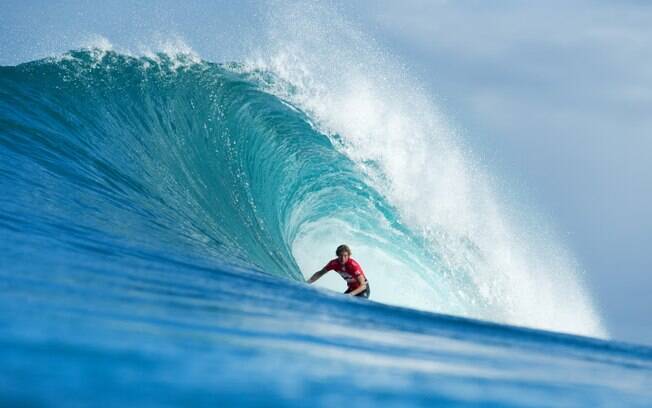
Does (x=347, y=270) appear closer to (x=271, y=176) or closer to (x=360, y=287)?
(x=360, y=287)

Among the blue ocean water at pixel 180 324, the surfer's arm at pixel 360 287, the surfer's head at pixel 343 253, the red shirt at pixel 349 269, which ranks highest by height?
the surfer's head at pixel 343 253

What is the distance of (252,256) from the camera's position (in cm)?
855

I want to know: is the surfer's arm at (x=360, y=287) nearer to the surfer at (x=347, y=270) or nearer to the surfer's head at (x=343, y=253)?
the surfer at (x=347, y=270)

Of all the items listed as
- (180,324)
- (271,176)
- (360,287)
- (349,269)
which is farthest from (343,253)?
(180,324)

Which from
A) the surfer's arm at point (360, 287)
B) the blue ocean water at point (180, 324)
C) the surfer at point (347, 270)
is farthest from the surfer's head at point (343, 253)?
the blue ocean water at point (180, 324)

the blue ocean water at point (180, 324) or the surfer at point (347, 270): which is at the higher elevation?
the surfer at point (347, 270)

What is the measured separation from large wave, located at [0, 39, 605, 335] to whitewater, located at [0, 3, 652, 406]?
0.04 metres

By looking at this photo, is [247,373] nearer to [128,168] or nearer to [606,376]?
[606,376]

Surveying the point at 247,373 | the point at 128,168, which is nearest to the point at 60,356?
the point at 247,373

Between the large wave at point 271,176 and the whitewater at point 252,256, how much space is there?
41mm

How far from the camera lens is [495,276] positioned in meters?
15.4

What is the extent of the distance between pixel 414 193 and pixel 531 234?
200 inches

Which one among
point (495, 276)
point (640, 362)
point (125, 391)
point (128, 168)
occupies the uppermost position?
point (495, 276)

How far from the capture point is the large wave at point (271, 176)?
7.28 meters
